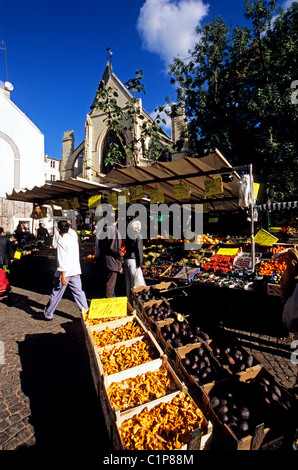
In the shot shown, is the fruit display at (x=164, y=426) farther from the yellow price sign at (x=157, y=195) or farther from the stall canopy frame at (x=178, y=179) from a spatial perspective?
the yellow price sign at (x=157, y=195)

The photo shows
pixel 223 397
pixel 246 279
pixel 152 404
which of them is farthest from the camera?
pixel 246 279

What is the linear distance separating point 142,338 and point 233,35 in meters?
22.6

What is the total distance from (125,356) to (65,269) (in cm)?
245

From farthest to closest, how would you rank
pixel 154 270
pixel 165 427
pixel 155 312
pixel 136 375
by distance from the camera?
pixel 154 270 < pixel 155 312 < pixel 136 375 < pixel 165 427

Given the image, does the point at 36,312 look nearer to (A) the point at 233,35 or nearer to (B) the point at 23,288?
(B) the point at 23,288

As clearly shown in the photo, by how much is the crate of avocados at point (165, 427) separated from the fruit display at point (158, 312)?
5.19 feet

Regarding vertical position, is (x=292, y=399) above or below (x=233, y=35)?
below

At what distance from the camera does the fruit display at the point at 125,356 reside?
2.49m

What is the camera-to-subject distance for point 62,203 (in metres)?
8.55

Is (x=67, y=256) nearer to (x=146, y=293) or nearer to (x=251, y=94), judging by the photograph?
(x=146, y=293)

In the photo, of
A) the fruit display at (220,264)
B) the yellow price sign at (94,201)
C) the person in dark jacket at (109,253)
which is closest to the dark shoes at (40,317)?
the person in dark jacket at (109,253)

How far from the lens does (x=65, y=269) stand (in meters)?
4.54

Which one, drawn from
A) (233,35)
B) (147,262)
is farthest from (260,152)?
(147,262)

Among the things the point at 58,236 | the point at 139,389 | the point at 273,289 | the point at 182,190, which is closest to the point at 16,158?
the point at 58,236
